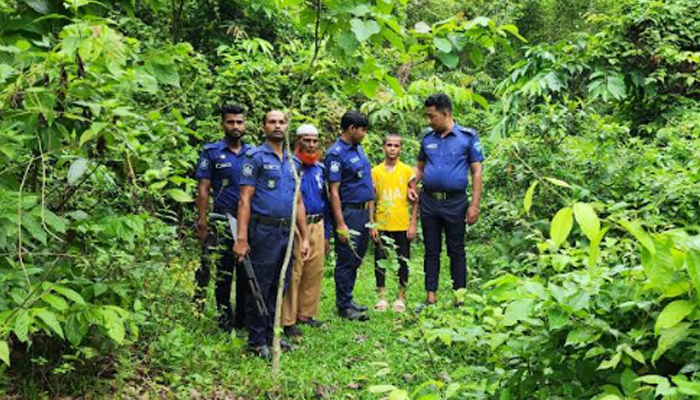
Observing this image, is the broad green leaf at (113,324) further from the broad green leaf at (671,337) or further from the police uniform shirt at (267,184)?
the broad green leaf at (671,337)

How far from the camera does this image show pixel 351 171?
5.48 metres

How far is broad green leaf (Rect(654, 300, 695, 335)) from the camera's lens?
5.20ft

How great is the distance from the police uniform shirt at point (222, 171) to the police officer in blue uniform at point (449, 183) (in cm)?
160

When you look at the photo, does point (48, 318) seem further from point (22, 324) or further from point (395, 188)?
point (395, 188)

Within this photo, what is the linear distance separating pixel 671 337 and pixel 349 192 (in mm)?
4046

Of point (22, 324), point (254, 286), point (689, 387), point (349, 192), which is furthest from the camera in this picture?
point (349, 192)

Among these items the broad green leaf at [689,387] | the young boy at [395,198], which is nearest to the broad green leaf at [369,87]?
the broad green leaf at [689,387]

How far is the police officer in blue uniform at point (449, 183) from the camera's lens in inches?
209

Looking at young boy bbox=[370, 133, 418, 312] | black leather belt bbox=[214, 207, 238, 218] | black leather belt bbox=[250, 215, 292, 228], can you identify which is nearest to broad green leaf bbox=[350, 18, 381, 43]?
black leather belt bbox=[250, 215, 292, 228]

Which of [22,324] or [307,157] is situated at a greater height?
[307,157]

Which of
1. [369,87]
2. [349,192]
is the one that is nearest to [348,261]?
[349,192]

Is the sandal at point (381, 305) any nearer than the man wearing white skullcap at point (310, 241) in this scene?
No

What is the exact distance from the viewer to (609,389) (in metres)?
1.75

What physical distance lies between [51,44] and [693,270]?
2551 mm
